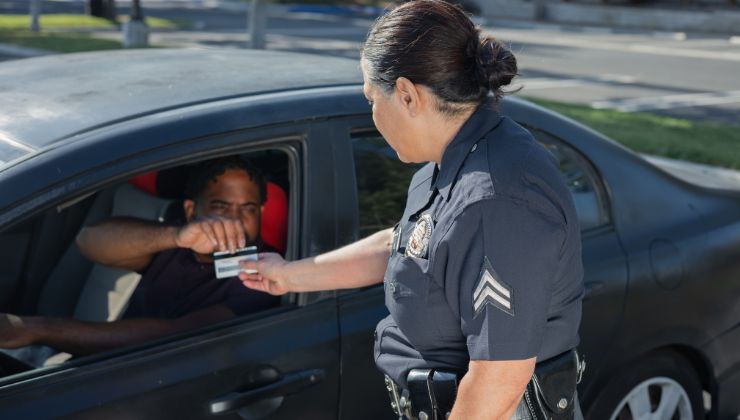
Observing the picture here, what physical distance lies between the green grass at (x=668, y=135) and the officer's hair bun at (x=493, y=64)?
7050mm

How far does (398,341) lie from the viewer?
212cm

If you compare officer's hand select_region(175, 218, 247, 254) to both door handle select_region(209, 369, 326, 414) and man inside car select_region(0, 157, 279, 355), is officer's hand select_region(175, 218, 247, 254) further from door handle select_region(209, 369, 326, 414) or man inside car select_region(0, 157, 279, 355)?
door handle select_region(209, 369, 326, 414)

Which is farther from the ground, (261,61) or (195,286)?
(261,61)

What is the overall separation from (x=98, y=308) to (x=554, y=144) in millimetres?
1592

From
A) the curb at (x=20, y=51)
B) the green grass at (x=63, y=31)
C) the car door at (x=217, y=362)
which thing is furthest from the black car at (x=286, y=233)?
the curb at (x=20, y=51)

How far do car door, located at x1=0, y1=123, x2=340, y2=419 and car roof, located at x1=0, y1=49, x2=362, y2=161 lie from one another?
0.17 metres

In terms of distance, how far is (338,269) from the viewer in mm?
2443

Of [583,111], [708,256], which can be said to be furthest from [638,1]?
[708,256]

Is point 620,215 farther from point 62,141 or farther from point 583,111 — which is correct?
point 583,111

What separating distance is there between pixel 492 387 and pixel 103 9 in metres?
21.7

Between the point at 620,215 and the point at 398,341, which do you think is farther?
the point at 620,215

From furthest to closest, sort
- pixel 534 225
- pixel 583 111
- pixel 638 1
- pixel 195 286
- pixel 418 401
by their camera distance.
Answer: pixel 638 1
pixel 583 111
pixel 195 286
pixel 418 401
pixel 534 225

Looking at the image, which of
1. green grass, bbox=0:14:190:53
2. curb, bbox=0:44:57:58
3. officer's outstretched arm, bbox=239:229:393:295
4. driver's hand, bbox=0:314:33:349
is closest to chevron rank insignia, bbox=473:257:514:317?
officer's outstretched arm, bbox=239:229:393:295

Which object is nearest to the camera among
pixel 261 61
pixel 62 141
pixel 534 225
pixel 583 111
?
pixel 534 225
